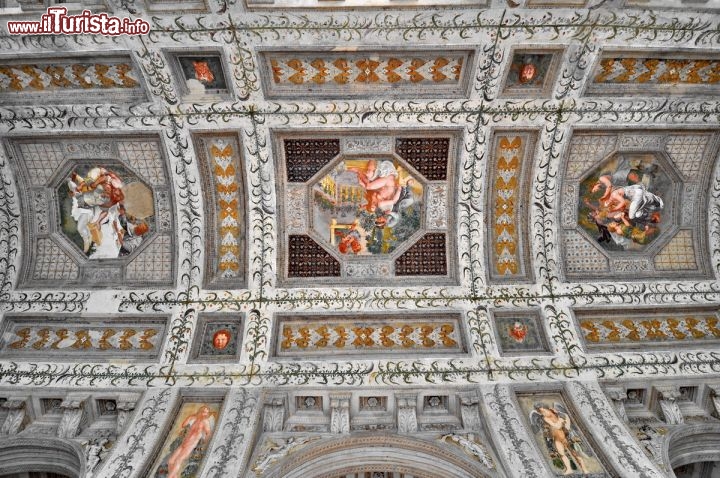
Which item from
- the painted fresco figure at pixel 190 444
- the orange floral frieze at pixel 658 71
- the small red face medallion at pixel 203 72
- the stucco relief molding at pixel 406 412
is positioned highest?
the orange floral frieze at pixel 658 71

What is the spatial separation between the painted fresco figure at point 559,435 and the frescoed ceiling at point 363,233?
6cm

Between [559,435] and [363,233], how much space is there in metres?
4.74

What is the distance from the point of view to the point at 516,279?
8.51m

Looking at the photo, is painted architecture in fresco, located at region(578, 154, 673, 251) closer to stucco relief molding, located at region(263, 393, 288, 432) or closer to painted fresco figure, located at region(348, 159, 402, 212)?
painted fresco figure, located at region(348, 159, 402, 212)

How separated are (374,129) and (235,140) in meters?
2.59

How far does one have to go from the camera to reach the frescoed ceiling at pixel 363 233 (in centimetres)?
698

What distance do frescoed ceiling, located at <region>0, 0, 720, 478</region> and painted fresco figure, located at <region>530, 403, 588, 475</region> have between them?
0.21 feet

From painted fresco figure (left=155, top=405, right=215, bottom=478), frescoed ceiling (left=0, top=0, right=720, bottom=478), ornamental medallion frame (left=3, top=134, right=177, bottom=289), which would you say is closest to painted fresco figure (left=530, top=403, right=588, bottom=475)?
frescoed ceiling (left=0, top=0, right=720, bottom=478)

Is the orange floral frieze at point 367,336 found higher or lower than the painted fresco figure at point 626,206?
lower

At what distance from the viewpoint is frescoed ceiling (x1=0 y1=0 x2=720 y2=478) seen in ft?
22.9

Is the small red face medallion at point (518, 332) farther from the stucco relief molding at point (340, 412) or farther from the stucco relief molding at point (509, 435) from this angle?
the stucco relief molding at point (340, 412)

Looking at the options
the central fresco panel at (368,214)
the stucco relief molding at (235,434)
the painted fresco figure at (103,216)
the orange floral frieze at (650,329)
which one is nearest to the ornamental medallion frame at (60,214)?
the painted fresco figure at (103,216)

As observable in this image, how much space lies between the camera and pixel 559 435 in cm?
670

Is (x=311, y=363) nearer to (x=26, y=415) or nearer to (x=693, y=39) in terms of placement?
(x=26, y=415)
